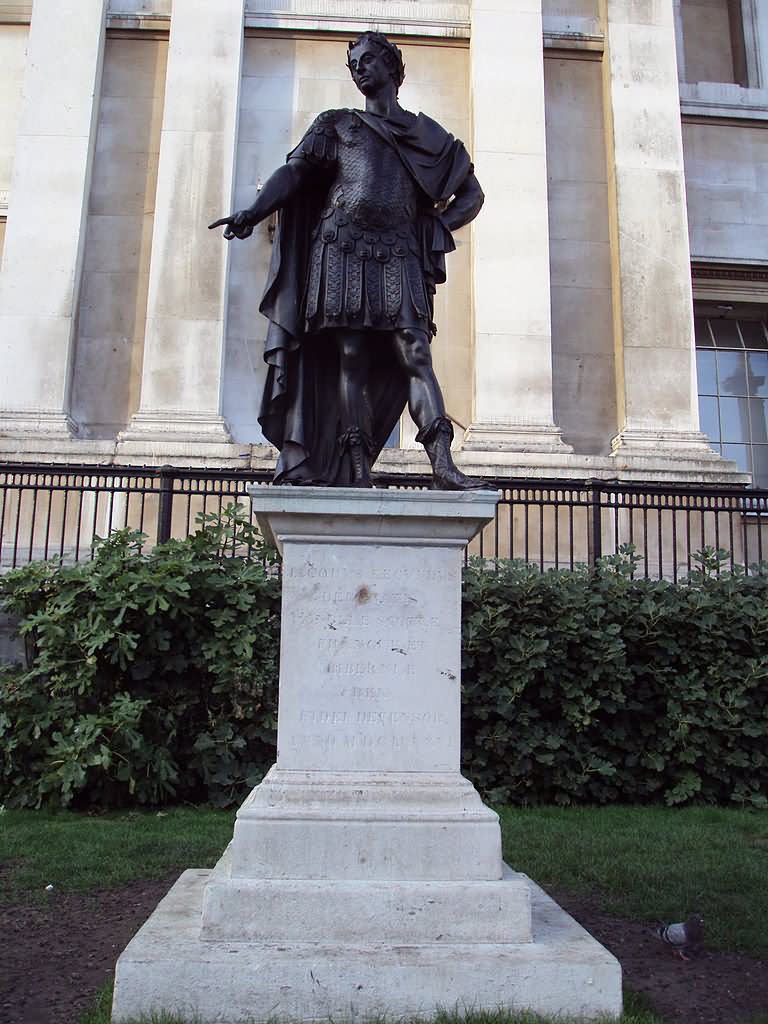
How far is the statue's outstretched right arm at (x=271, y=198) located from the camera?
15.9 ft

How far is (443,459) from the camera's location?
4820mm

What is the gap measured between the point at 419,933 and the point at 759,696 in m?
5.90

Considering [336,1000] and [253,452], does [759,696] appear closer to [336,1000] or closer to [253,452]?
[336,1000]

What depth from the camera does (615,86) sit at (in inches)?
620

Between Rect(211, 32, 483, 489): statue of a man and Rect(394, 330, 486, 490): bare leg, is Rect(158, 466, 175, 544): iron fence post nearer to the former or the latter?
Rect(211, 32, 483, 489): statue of a man

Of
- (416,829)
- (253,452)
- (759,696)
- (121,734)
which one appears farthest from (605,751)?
(253,452)

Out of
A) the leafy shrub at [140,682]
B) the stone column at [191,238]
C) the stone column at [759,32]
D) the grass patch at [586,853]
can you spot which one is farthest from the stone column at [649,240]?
the leafy shrub at [140,682]

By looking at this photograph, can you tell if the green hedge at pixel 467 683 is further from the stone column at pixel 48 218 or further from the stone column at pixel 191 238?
the stone column at pixel 48 218

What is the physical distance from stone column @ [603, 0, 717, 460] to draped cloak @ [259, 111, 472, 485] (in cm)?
920

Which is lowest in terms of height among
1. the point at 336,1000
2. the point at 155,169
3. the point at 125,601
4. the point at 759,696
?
the point at 336,1000

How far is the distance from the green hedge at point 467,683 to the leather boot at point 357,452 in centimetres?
361

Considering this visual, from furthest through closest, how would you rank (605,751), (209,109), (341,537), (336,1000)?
(209,109) < (605,751) < (341,537) < (336,1000)

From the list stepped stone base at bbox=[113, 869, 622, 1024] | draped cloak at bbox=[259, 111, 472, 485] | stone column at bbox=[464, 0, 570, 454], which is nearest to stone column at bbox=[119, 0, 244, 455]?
stone column at bbox=[464, 0, 570, 454]

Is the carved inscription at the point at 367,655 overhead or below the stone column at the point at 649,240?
below
